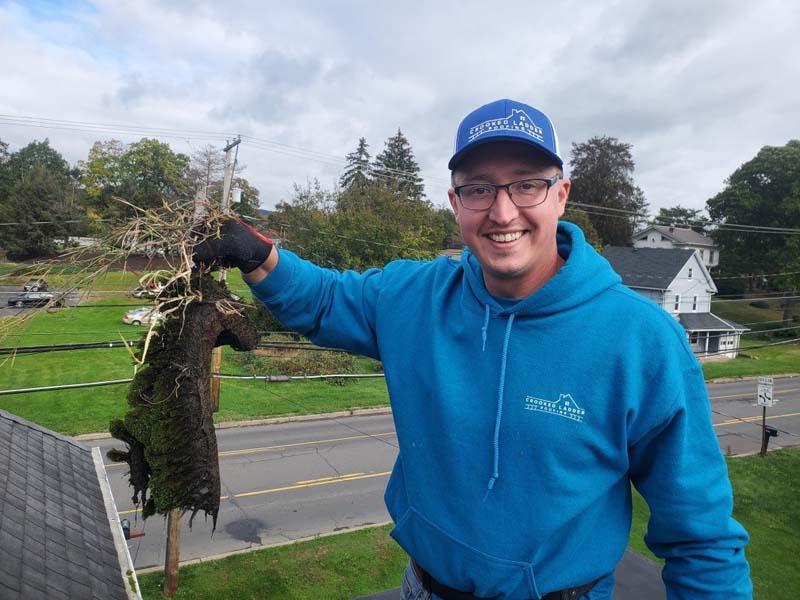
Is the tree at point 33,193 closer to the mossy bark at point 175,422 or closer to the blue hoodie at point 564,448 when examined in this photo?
the mossy bark at point 175,422

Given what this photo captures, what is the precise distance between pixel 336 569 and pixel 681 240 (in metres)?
46.5

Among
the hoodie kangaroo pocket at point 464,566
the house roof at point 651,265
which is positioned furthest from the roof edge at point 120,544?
the house roof at point 651,265

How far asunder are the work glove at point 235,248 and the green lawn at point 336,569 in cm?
727

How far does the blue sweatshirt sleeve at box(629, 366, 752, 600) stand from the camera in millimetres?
1495

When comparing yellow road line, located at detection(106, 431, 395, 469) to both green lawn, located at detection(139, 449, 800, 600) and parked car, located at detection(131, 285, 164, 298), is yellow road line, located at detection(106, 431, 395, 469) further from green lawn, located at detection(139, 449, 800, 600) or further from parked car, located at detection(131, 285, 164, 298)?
parked car, located at detection(131, 285, 164, 298)

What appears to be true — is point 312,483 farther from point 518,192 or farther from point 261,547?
point 518,192

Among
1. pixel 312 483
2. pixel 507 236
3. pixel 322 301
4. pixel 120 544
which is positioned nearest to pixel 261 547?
pixel 312 483

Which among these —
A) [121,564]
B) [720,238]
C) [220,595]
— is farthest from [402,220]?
[720,238]

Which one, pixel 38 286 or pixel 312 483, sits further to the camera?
pixel 312 483

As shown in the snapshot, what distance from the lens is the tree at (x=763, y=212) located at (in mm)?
37438

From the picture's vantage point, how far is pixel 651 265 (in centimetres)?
3322

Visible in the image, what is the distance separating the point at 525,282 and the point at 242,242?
1.04m

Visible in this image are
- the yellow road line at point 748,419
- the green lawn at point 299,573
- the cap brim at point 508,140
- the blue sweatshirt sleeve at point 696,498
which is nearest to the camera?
the blue sweatshirt sleeve at point 696,498

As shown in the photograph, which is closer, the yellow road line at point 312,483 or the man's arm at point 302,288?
the man's arm at point 302,288
